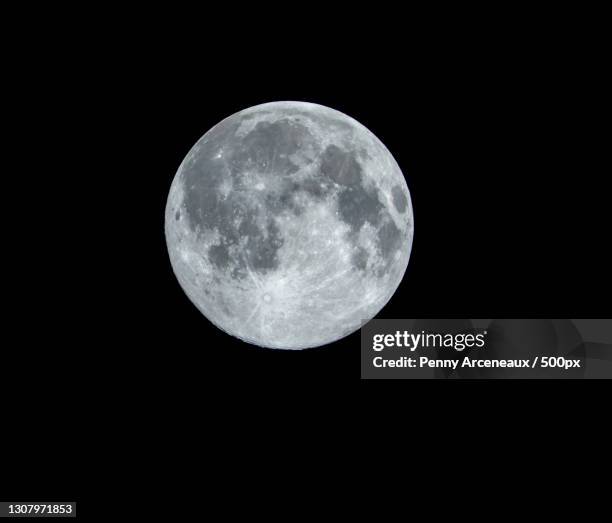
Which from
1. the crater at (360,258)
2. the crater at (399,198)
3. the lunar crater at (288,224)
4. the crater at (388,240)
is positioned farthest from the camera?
the crater at (399,198)

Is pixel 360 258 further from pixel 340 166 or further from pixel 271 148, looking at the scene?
pixel 271 148

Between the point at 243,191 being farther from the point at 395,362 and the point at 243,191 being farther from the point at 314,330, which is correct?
the point at 395,362

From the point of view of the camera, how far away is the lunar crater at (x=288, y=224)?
390cm

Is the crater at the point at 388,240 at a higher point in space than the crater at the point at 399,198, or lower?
lower

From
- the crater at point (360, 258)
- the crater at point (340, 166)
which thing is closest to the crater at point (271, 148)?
the crater at point (340, 166)

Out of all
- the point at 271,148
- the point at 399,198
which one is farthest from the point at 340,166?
the point at 399,198

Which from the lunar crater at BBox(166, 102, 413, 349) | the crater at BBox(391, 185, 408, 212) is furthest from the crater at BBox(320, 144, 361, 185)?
the crater at BBox(391, 185, 408, 212)

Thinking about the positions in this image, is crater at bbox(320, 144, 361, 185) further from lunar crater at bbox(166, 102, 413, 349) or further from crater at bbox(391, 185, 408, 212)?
crater at bbox(391, 185, 408, 212)

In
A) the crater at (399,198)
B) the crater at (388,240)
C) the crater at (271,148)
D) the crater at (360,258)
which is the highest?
the crater at (271,148)

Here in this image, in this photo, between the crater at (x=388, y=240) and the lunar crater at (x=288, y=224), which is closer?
the lunar crater at (x=288, y=224)

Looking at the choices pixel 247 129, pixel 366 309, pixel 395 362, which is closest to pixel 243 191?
pixel 247 129

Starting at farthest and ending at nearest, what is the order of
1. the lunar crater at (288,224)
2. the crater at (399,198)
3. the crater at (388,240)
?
the crater at (399,198) → the crater at (388,240) → the lunar crater at (288,224)

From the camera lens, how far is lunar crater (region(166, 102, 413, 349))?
3902mm

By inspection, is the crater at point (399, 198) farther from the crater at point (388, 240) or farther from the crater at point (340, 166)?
the crater at point (340, 166)
